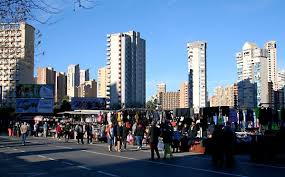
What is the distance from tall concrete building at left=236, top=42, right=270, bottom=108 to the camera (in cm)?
8465

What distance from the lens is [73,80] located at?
601ft

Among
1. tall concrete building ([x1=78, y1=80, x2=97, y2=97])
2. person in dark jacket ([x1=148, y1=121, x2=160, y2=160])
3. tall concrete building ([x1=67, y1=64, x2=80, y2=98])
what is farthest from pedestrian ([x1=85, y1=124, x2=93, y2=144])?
tall concrete building ([x1=67, y1=64, x2=80, y2=98])

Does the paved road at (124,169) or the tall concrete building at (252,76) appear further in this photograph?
the tall concrete building at (252,76)

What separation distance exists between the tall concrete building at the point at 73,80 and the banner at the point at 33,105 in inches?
4005

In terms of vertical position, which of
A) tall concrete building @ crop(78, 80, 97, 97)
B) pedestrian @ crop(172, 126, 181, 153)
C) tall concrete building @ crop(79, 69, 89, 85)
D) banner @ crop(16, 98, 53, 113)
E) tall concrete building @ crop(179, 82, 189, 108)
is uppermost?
tall concrete building @ crop(79, 69, 89, 85)

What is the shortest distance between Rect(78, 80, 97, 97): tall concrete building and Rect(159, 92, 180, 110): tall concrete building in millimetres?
28407

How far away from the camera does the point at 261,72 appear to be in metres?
101

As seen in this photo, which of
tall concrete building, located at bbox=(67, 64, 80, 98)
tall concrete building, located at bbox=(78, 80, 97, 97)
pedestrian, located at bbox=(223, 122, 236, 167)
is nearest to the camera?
pedestrian, located at bbox=(223, 122, 236, 167)

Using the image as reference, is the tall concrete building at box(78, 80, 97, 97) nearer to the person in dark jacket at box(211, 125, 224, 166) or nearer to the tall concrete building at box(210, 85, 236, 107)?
the tall concrete building at box(210, 85, 236, 107)

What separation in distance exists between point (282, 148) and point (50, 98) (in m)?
52.3

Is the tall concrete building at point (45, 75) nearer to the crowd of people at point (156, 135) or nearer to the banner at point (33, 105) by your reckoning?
the banner at point (33, 105)

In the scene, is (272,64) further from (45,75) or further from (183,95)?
(45,75)

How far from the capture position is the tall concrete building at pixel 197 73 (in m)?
110

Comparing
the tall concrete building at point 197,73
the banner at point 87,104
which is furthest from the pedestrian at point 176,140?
the tall concrete building at point 197,73
